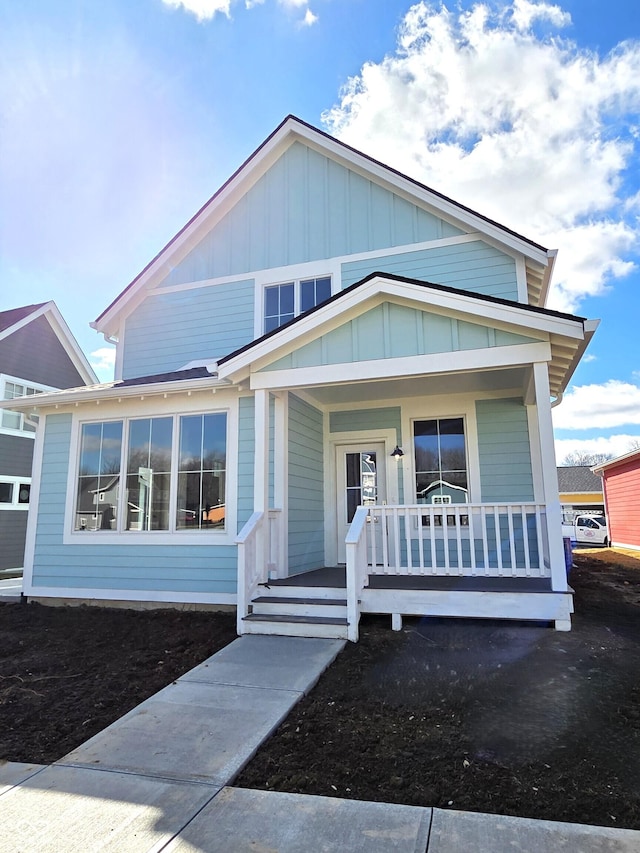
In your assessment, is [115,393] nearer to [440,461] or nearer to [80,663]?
[80,663]

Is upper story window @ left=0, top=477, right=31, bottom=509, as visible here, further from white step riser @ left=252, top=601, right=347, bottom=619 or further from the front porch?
white step riser @ left=252, top=601, right=347, bottom=619

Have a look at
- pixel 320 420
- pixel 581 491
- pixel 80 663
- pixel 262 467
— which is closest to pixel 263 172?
pixel 320 420

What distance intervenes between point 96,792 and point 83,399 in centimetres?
602

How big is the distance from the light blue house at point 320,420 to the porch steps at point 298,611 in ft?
0.08

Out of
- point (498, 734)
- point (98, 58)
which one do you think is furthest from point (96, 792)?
point (98, 58)

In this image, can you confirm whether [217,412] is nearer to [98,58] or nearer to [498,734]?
[498,734]

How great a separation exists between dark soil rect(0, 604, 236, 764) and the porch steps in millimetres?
416

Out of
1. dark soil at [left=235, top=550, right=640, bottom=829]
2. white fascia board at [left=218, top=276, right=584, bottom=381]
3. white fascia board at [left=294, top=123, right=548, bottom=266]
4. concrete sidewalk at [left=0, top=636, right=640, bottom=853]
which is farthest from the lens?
white fascia board at [left=294, top=123, right=548, bottom=266]

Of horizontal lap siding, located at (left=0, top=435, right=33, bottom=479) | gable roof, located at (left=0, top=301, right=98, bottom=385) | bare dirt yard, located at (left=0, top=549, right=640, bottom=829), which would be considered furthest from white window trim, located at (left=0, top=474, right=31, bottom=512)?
bare dirt yard, located at (left=0, top=549, right=640, bottom=829)

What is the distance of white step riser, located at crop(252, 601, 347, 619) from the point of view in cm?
554

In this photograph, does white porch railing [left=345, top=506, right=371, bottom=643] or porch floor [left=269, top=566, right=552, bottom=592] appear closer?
white porch railing [left=345, top=506, right=371, bottom=643]

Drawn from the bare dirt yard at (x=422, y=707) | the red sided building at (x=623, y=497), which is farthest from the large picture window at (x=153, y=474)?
the red sided building at (x=623, y=497)

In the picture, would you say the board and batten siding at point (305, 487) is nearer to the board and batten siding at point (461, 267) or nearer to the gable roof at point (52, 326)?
the board and batten siding at point (461, 267)

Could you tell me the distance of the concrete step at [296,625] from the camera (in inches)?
208
